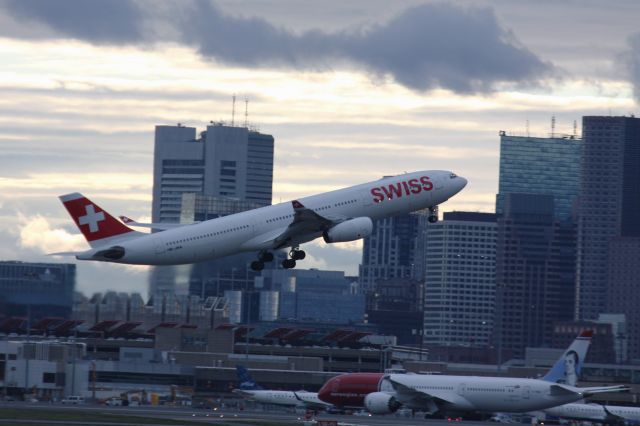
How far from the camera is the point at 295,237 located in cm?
12450

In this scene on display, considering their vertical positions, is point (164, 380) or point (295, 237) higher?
point (295, 237)

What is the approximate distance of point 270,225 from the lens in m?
124

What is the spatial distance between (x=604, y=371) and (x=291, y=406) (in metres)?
56.7

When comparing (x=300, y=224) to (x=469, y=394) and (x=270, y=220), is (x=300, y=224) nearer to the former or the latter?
(x=270, y=220)

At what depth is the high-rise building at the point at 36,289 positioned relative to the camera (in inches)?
6383

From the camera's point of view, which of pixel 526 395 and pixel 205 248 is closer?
pixel 205 248

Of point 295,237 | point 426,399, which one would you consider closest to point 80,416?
point 295,237

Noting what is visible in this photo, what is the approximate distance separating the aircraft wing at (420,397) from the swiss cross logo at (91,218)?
1162 inches

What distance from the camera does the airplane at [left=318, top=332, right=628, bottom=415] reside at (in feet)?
420

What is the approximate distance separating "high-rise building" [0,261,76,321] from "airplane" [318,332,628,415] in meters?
38.9

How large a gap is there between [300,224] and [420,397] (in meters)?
18.0

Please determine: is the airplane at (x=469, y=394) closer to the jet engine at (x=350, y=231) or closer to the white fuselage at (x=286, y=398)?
the white fuselage at (x=286, y=398)

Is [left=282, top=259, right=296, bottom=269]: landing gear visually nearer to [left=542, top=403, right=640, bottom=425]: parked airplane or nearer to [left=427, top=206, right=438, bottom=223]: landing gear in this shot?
[left=427, top=206, right=438, bottom=223]: landing gear

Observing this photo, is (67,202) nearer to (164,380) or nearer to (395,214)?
(395,214)
